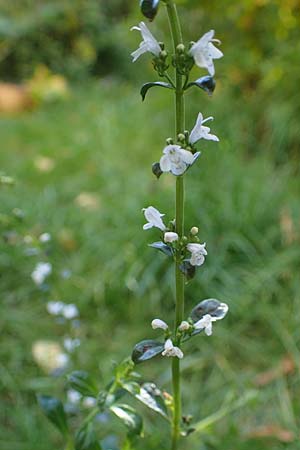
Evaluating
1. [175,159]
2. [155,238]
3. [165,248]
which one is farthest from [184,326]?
[155,238]

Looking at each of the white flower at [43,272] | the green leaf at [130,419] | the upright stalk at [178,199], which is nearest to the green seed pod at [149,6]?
the upright stalk at [178,199]

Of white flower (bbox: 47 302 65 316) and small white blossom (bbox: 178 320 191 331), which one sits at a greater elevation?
white flower (bbox: 47 302 65 316)

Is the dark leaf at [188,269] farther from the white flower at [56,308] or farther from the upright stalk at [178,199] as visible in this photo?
the white flower at [56,308]

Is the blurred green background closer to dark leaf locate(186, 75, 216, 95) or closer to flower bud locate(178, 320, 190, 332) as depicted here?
flower bud locate(178, 320, 190, 332)

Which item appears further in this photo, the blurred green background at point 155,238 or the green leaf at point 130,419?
the blurred green background at point 155,238

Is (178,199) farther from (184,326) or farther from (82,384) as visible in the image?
(82,384)

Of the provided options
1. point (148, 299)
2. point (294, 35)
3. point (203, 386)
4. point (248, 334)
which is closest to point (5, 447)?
point (203, 386)

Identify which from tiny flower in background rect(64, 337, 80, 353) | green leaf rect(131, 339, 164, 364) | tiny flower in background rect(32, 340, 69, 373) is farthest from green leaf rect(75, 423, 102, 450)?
tiny flower in background rect(32, 340, 69, 373)

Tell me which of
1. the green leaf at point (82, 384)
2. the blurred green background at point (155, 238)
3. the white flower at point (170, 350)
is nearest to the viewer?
the white flower at point (170, 350)
